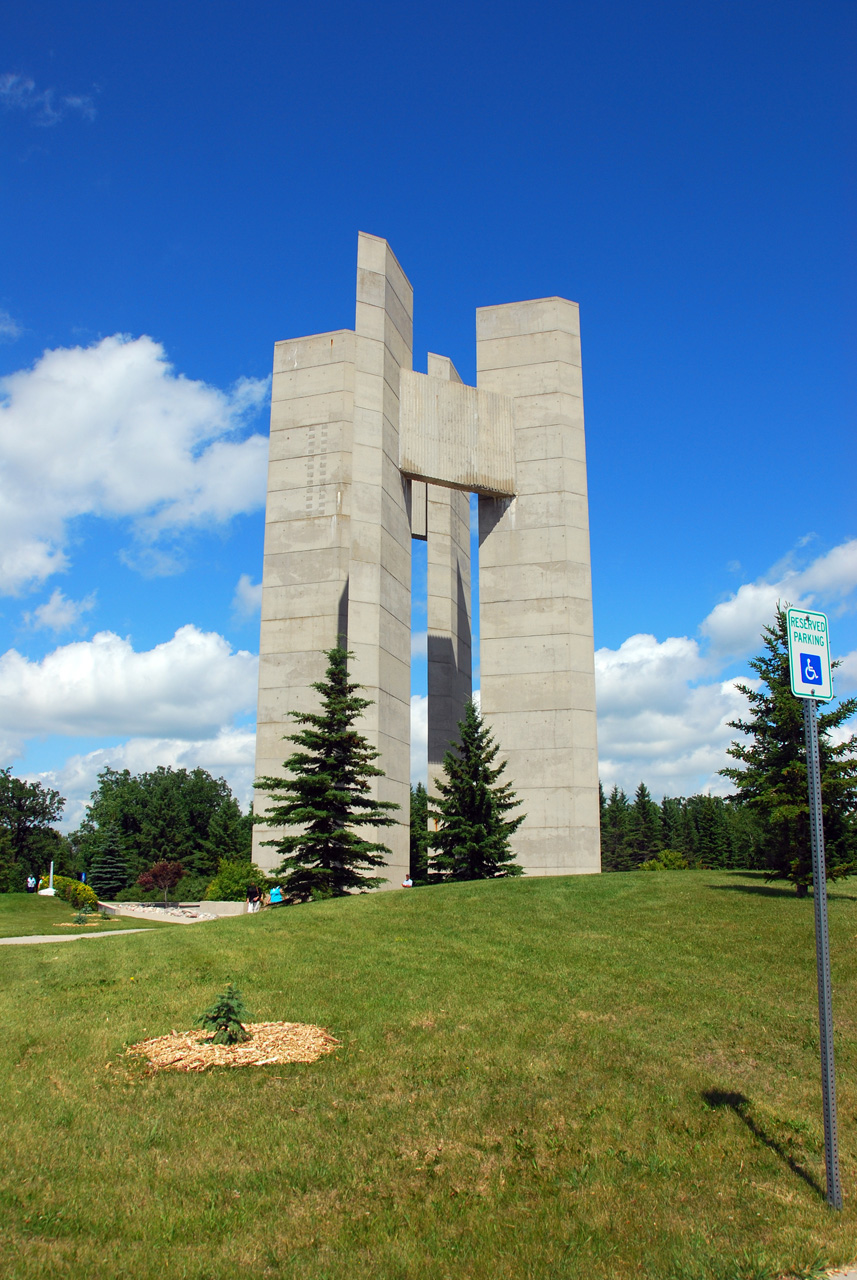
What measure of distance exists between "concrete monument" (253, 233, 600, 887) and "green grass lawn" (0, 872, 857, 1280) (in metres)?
20.4

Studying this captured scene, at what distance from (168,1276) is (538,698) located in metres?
30.6

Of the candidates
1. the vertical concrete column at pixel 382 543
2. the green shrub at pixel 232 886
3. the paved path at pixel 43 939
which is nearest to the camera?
the paved path at pixel 43 939

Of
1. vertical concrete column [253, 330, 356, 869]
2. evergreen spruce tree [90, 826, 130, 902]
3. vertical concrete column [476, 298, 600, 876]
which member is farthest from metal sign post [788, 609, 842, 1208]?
evergreen spruce tree [90, 826, 130, 902]

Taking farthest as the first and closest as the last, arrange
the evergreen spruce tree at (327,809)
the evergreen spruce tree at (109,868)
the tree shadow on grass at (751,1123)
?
the evergreen spruce tree at (109,868)
the evergreen spruce tree at (327,809)
the tree shadow on grass at (751,1123)

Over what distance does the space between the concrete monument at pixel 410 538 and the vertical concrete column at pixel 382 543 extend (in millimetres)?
77

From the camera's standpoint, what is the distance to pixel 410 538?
1499 inches

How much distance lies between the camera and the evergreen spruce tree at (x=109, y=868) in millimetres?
72062

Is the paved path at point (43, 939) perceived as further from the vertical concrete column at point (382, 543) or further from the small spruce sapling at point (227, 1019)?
the vertical concrete column at point (382, 543)

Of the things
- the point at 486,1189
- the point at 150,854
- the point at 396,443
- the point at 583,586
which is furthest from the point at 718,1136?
the point at 150,854

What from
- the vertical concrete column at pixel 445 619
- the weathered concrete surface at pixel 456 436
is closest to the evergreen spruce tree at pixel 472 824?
the vertical concrete column at pixel 445 619

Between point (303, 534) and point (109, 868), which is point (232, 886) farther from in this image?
point (109, 868)

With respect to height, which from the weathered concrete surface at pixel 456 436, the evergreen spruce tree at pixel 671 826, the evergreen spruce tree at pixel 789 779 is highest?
the weathered concrete surface at pixel 456 436

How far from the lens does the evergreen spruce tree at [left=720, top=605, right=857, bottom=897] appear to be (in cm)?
1870

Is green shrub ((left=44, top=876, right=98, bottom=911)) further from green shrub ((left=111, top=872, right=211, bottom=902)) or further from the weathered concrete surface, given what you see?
green shrub ((left=111, top=872, right=211, bottom=902))
